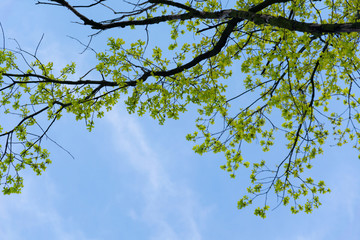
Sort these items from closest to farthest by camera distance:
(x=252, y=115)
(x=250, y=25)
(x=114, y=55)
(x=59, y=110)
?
(x=114, y=55), (x=59, y=110), (x=252, y=115), (x=250, y=25)

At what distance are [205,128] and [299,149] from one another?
2139 millimetres

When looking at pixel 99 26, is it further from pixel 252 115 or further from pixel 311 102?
pixel 311 102

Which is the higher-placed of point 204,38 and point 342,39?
point 204,38

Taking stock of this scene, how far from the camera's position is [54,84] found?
6172 millimetres

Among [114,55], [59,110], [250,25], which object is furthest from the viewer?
[250,25]

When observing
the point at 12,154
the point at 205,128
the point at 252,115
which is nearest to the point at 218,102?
the point at 205,128

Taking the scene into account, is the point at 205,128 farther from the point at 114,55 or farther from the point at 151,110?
the point at 114,55

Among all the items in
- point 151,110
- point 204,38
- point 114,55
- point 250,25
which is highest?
point 250,25

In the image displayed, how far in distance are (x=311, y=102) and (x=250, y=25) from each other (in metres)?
2.49

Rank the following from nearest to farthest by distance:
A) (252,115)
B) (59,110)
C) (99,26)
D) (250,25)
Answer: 1. (99,26)
2. (59,110)
3. (252,115)
4. (250,25)

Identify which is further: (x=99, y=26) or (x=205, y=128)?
(x=205, y=128)

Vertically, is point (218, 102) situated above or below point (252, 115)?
below

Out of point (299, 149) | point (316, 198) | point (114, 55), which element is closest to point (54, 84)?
point (114, 55)

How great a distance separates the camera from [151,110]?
572 cm
